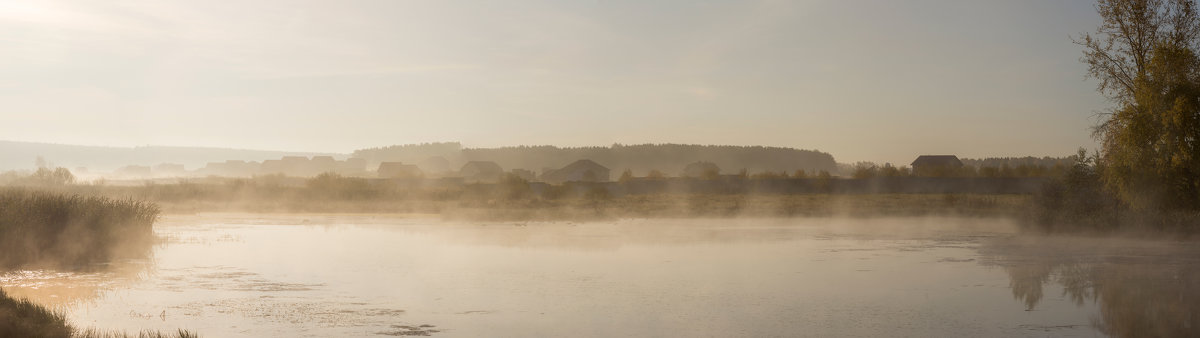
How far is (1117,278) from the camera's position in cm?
1725

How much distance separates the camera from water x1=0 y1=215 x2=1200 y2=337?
12.1 metres

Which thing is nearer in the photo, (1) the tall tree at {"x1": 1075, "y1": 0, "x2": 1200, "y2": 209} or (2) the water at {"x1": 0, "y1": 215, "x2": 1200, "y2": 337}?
(2) the water at {"x1": 0, "y1": 215, "x2": 1200, "y2": 337}

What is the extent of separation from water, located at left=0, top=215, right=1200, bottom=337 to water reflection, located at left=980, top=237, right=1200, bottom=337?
5 cm

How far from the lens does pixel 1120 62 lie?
1026 inches

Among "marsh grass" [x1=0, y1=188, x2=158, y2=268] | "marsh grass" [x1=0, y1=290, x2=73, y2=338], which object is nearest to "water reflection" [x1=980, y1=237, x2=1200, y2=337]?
"marsh grass" [x1=0, y1=290, x2=73, y2=338]

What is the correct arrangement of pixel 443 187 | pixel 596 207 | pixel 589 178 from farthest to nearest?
pixel 589 178
pixel 443 187
pixel 596 207

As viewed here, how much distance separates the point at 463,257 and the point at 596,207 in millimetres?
23985

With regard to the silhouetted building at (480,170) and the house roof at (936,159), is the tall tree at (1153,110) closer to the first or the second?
the house roof at (936,159)

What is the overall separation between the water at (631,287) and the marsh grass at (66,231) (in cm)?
116

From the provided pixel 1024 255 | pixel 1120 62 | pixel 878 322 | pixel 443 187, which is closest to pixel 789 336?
pixel 878 322

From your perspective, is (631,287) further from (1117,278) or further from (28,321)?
(1117,278)

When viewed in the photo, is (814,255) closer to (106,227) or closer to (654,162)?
(106,227)

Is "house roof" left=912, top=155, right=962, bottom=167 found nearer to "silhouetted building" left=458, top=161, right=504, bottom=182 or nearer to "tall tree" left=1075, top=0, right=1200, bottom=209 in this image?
"silhouetted building" left=458, top=161, right=504, bottom=182

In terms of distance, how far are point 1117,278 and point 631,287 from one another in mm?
9241
